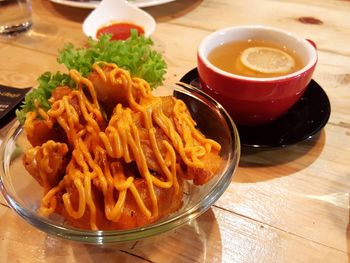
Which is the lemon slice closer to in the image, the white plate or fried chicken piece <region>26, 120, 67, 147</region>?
fried chicken piece <region>26, 120, 67, 147</region>

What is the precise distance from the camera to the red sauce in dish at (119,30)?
1585 mm

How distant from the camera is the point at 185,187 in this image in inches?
34.0

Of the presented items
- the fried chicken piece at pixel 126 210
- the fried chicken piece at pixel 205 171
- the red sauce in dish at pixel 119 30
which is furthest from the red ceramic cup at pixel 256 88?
the red sauce in dish at pixel 119 30

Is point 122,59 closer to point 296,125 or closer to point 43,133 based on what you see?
point 43,133

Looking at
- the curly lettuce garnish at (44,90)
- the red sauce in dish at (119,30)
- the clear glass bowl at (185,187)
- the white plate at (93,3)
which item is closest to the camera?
the clear glass bowl at (185,187)

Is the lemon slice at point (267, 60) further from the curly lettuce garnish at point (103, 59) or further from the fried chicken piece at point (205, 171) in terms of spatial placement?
the fried chicken piece at point (205, 171)

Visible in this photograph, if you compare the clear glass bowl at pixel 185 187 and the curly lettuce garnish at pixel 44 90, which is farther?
the curly lettuce garnish at pixel 44 90

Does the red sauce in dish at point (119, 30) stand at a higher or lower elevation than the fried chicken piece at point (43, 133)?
lower

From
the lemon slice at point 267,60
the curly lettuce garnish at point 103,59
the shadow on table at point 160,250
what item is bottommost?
the shadow on table at point 160,250

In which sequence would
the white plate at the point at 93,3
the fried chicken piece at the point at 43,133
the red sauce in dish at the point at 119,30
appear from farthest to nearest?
1. the white plate at the point at 93,3
2. the red sauce in dish at the point at 119,30
3. the fried chicken piece at the point at 43,133

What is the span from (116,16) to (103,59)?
0.72 metres

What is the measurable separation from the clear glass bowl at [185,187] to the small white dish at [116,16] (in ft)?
2.03

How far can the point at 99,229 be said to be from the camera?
2.49 ft

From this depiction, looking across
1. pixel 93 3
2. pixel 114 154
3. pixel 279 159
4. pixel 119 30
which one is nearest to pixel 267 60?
pixel 279 159
